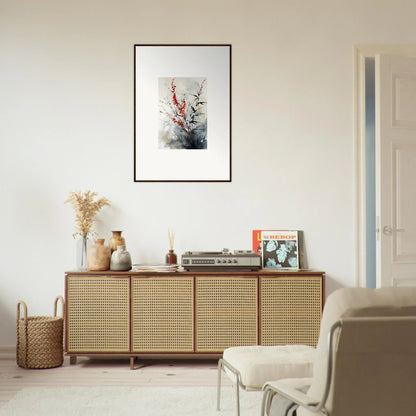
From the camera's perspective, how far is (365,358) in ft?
6.21

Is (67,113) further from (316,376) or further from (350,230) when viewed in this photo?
(316,376)

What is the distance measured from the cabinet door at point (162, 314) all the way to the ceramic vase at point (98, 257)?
271mm

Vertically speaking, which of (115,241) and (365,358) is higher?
(115,241)

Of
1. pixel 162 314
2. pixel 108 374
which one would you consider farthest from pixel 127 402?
pixel 162 314

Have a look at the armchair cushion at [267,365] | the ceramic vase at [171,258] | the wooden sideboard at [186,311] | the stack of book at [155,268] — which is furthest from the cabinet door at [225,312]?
the armchair cushion at [267,365]

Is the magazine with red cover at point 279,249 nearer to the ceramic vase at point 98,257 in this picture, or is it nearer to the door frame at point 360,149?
the door frame at point 360,149

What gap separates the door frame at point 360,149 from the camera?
465 cm

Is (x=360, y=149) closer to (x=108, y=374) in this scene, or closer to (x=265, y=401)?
(x=108, y=374)

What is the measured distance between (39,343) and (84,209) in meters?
1.07

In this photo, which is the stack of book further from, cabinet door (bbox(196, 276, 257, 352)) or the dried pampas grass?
the dried pampas grass

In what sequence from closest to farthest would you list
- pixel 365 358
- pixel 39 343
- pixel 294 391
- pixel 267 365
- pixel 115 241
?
1. pixel 365 358
2. pixel 294 391
3. pixel 267 365
4. pixel 39 343
5. pixel 115 241

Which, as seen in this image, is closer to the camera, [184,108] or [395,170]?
[395,170]

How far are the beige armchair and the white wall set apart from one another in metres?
2.78

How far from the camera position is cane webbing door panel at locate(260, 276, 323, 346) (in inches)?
167
